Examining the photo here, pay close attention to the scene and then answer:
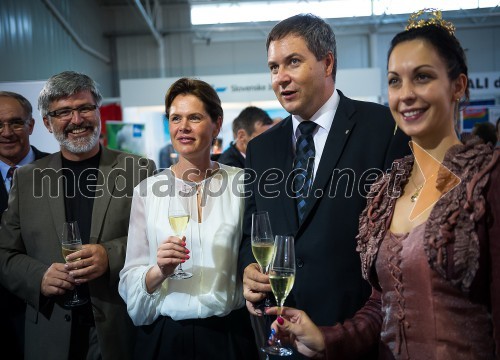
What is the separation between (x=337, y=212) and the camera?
186cm

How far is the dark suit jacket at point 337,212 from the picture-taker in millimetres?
1840

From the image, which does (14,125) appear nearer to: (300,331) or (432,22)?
(300,331)

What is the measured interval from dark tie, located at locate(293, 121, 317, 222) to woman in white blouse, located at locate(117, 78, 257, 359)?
37 cm

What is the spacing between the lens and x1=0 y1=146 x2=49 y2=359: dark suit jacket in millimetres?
2692

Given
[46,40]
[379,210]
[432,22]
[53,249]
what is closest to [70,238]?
[53,249]

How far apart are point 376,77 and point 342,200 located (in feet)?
26.4

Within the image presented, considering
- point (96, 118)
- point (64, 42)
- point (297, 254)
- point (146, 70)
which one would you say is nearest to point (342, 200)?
point (297, 254)

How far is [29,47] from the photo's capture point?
9.67 metres

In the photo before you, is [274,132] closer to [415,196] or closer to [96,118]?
[415,196]

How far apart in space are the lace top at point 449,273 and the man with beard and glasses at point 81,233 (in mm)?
1389

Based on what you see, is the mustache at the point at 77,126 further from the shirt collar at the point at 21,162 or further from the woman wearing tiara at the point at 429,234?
the woman wearing tiara at the point at 429,234

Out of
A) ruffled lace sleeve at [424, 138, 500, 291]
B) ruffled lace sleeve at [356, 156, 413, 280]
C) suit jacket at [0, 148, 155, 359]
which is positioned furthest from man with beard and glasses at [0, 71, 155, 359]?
ruffled lace sleeve at [424, 138, 500, 291]

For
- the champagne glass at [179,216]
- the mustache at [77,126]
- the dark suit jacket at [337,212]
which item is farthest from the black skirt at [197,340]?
the mustache at [77,126]

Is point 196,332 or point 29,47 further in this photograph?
point 29,47
